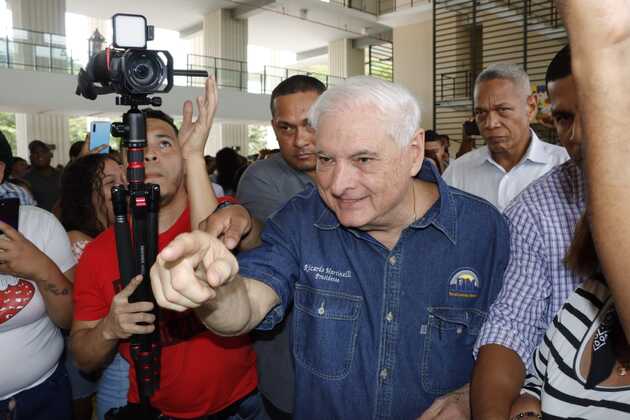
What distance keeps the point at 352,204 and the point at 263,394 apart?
90 cm

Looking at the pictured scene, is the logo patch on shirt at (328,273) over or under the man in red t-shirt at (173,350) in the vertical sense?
over

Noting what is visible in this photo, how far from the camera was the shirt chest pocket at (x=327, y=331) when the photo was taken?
1.48 metres

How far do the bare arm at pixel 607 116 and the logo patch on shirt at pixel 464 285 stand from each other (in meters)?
0.92

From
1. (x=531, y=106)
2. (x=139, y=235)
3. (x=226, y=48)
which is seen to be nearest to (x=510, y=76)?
(x=531, y=106)

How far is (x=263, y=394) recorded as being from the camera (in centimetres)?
195

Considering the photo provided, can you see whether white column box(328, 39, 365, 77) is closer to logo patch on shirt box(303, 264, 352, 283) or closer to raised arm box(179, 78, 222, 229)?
raised arm box(179, 78, 222, 229)

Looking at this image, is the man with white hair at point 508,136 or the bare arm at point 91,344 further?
the man with white hair at point 508,136

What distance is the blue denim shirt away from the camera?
1.45m

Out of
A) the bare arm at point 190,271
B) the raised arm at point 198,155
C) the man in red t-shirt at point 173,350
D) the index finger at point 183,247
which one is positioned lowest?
the man in red t-shirt at point 173,350

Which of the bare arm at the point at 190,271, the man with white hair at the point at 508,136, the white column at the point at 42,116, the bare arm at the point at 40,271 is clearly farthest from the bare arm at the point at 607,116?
the white column at the point at 42,116

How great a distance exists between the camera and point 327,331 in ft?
4.89

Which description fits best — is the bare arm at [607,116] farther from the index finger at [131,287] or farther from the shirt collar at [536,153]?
the shirt collar at [536,153]

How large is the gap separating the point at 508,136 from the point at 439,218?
159 centimetres

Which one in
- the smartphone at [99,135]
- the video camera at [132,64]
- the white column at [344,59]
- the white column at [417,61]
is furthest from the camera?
the white column at [344,59]
